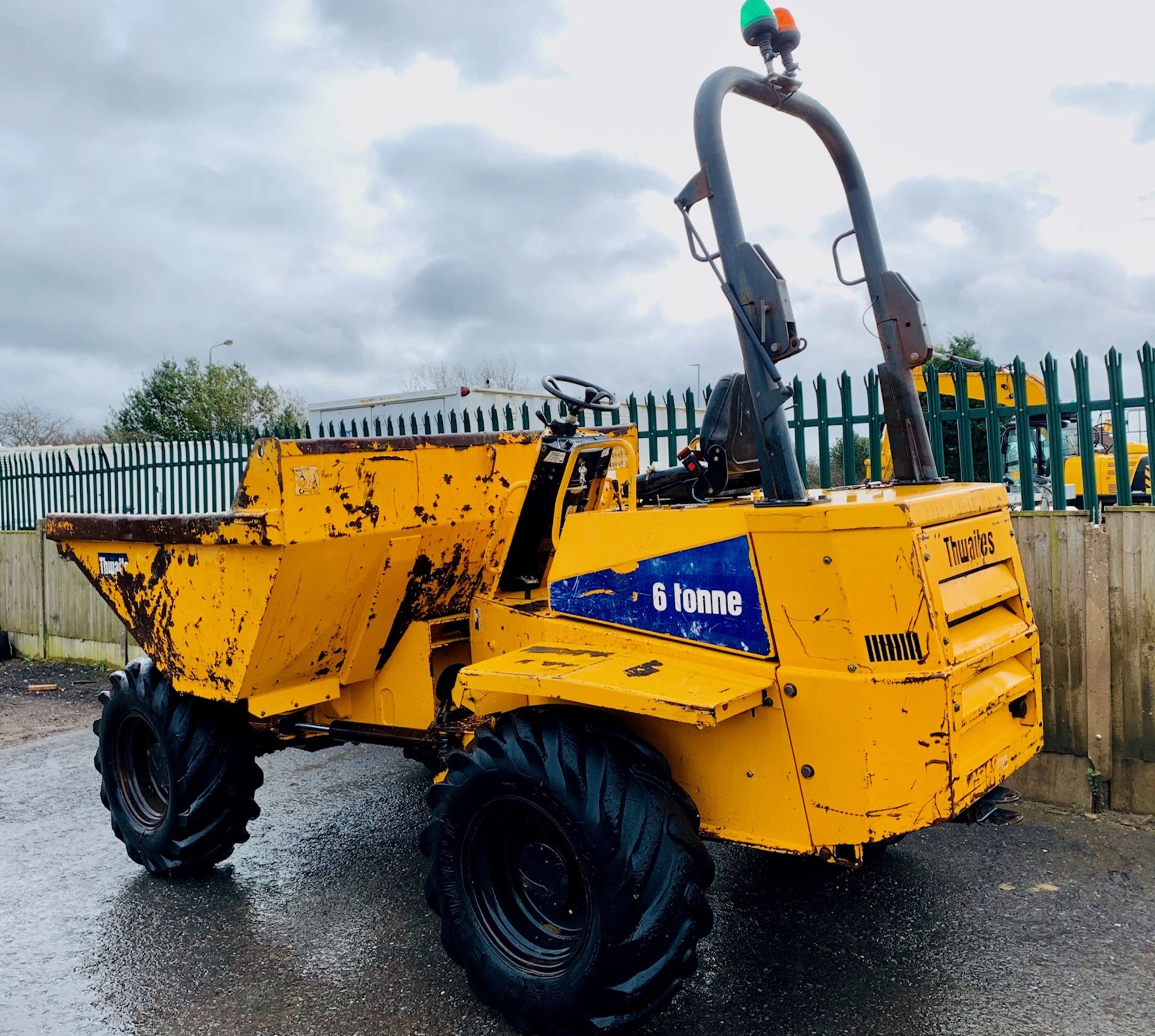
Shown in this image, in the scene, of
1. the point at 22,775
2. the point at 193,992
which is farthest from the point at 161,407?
the point at 193,992

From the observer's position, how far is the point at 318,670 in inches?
168

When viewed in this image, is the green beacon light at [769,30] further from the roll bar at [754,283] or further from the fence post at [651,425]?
the fence post at [651,425]

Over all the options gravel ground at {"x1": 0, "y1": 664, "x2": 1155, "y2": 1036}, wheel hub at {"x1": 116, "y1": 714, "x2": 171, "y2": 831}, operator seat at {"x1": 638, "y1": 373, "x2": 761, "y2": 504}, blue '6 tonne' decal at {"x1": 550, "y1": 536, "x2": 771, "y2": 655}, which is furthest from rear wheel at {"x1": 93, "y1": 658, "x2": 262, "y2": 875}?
operator seat at {"x1": 638, "y1": 373, "x2": 761, "y2": 504}

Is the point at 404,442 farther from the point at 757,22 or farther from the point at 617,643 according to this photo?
the point at 757,22

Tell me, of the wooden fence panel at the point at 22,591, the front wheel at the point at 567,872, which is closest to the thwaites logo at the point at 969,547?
the front wheel at the point at 567,872

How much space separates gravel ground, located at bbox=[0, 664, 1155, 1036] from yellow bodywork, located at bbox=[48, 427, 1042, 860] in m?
0.76

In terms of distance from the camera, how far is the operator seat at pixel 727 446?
4.00 m

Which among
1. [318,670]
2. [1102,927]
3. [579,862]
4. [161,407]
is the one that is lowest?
[1102,927]

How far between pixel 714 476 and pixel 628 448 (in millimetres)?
494

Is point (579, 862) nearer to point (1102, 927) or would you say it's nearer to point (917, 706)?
point (917, 706)

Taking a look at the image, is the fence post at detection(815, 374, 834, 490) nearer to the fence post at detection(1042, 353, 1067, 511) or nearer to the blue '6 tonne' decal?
the fence post at detection(1042, 353, 1067, 511)

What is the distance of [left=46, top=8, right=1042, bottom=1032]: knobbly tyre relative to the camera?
9.50 feet

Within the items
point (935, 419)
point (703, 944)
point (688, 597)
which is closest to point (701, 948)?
point (703, 944)

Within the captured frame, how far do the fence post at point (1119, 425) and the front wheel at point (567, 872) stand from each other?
11.1ft
